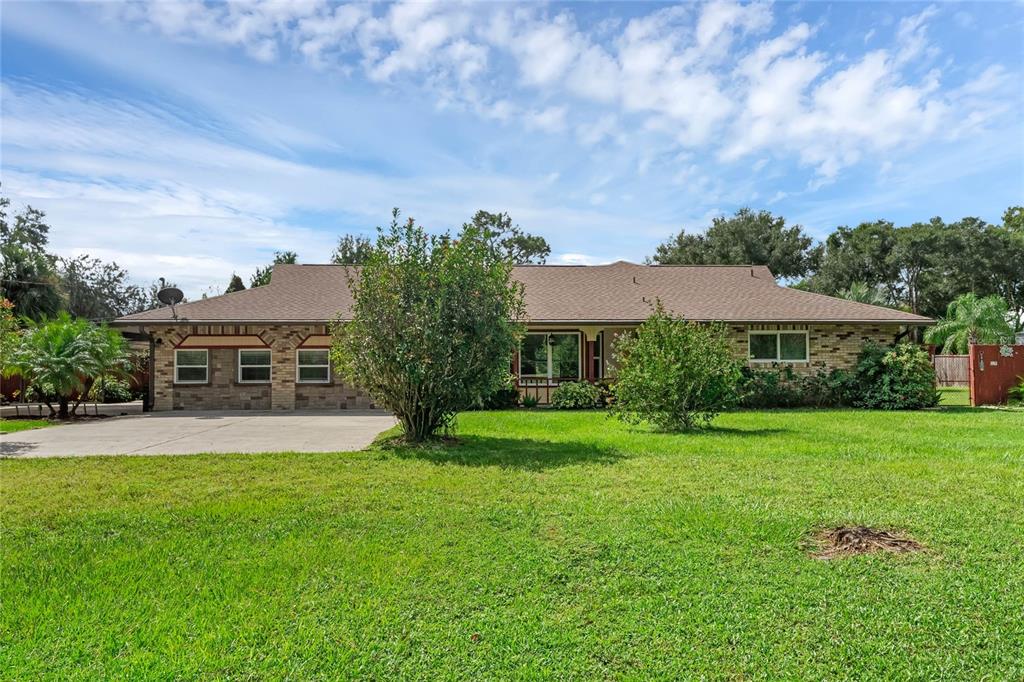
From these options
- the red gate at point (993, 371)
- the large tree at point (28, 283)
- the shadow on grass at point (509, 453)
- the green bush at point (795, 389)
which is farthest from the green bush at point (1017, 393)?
the large tree at point (28, 283)

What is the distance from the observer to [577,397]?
17.5m

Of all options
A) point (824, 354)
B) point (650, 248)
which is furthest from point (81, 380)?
point (650, 248)

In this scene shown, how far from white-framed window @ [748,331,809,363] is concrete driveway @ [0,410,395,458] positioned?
1097cm

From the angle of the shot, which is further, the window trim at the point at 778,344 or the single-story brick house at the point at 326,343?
the window trim at the point at 778,344

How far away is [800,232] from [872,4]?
34.2 meters

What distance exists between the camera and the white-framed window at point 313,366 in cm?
1881

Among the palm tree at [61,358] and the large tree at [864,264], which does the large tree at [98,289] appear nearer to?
the palm tree at [61,358]

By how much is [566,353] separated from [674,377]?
26.6ft

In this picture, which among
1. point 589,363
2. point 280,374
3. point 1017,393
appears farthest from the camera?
point 589,363

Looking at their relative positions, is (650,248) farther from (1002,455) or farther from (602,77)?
(1002,455)

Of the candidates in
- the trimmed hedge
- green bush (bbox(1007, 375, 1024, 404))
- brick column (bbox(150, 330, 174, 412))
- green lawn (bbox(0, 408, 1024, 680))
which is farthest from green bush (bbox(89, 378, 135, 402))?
green bush (bbox(1007, 375, 1024, 404))

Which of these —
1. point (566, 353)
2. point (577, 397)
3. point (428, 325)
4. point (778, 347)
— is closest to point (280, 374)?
point (566, 353)

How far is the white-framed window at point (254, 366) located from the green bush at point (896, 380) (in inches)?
665

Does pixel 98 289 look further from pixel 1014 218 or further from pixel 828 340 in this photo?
pixel 1014 218
